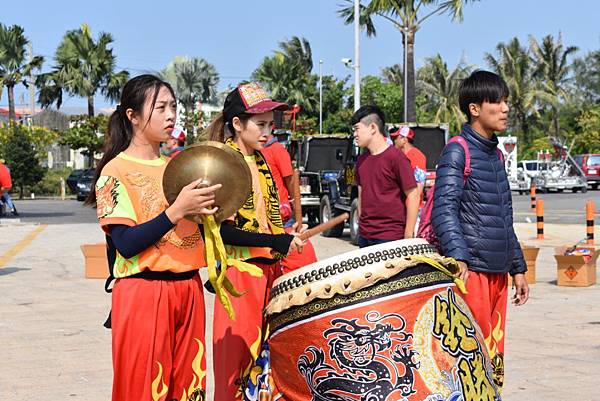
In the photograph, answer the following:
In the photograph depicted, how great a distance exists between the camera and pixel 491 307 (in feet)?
15.1

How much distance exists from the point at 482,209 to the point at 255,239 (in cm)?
107

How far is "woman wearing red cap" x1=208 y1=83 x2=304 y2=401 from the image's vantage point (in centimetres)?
432

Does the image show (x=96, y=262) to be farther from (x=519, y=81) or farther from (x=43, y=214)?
(x=519, y=81)

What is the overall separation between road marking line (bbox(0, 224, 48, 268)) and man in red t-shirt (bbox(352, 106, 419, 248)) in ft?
29.8

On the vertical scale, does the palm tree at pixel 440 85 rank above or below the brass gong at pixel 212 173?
above

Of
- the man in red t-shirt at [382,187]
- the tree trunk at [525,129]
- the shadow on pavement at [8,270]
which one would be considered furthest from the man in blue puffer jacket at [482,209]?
the tree trunk at [525,129]

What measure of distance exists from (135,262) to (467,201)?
1.66 metres

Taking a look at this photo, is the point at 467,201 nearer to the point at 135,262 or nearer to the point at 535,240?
the point at 135,262

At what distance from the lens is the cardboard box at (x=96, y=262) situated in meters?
12.6

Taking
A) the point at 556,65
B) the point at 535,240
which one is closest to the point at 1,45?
the point at 556,65

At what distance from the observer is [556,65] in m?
62.4

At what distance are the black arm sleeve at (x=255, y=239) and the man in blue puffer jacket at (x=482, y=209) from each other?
707mm

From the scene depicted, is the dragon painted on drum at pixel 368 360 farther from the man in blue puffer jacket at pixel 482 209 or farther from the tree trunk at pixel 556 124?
the tree trunk at pixel 556 124

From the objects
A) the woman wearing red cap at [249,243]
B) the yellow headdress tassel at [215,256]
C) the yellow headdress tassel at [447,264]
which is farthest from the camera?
the woman wearing red cap at [249,243]
